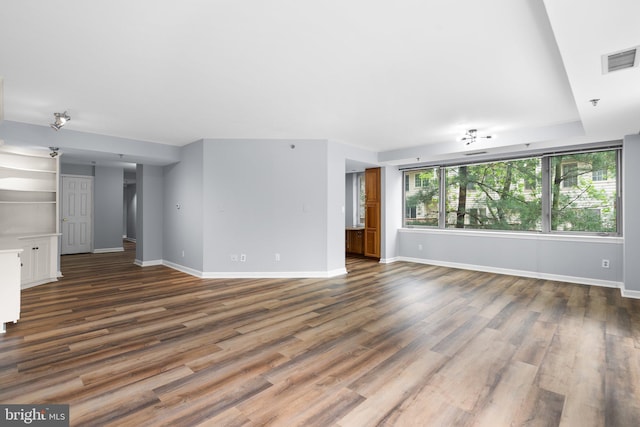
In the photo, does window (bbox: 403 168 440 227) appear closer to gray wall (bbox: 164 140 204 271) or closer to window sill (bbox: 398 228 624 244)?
window sill (bbox: 398 228 624 244)

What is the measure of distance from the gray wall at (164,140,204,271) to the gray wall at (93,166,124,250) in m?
3.41

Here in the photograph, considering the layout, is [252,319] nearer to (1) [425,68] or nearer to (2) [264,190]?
(2) [264,190]

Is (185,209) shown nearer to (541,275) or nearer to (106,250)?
(106,250)

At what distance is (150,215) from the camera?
6629 millimetres

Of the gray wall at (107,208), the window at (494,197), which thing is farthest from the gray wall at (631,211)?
the gray wall at (107,208)

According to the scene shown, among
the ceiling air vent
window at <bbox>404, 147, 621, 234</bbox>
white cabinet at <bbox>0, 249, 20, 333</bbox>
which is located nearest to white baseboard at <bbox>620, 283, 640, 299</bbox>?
window at <bbox>404, 147, 621, 234</bbox>

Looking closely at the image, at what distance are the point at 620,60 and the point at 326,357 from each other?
3.25 meters

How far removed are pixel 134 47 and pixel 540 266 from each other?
22.1 ft

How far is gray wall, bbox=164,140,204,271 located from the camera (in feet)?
18.3

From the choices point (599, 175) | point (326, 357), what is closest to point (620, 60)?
point (326, 357)

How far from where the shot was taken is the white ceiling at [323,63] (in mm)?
1971

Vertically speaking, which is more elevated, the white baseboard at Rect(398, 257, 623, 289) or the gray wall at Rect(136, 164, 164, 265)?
the gray wall at Rect(136, 164, 164, 265)

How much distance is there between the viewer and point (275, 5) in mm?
1935

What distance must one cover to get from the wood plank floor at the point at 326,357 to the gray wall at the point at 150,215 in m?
2.09
